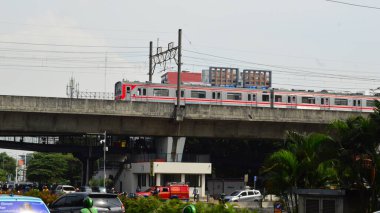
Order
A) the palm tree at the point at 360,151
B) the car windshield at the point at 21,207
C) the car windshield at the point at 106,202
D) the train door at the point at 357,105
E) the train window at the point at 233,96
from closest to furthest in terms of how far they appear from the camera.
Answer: the car windshield at the point at 21,207
the car windshield at the point at 106,202
the palm tree at the point at 360,151
the train window at the point at 233,96
the train door at the point at 357,105

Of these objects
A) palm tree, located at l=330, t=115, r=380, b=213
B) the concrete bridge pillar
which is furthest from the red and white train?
palm tree, located at l=330, t=115, r=380, b=213

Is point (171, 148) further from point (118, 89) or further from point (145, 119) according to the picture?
point (118, 89)

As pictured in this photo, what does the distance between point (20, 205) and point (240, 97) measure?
175 feet

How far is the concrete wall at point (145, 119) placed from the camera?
166 ft

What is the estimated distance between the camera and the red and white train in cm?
6000

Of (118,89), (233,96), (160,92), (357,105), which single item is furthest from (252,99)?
(118,89)

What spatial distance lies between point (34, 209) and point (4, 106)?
130ft

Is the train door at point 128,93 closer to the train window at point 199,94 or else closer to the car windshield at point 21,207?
the train window at point 199,94

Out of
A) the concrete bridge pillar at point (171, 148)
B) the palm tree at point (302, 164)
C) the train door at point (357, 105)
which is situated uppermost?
the train door at point (357, 105)

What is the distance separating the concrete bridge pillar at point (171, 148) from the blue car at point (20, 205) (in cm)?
4444

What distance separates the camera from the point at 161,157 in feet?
198

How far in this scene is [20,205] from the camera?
11.9m

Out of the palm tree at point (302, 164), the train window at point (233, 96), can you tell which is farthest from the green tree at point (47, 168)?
the palm tree at point (302, 164)

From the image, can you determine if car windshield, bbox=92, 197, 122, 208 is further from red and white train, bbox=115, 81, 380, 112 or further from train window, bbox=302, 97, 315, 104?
train window, bbox=302, 97, 315, 104
